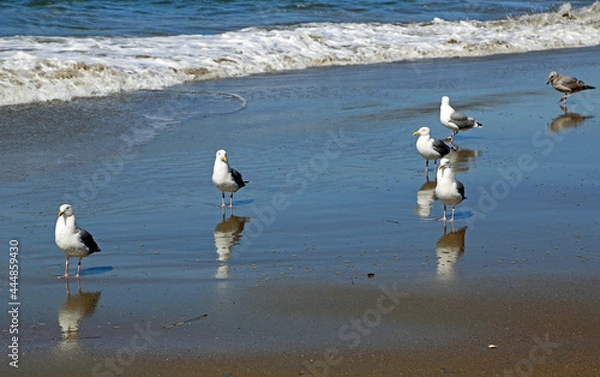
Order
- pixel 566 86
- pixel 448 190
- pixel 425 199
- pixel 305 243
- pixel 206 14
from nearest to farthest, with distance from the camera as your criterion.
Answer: pixel 305 243 → pixel 448 190 → pixel 425 199 → pixel 566 86 → pixel 206 14

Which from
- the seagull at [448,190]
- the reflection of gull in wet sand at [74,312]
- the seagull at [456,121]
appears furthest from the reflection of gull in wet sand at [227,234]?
the seagull at [456,121]

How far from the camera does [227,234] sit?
8062 millimetres

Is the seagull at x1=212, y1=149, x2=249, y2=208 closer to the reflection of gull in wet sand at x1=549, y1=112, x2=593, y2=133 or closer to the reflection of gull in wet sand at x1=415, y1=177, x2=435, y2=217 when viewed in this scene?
the reflection of gull in wet sand at x1=415, y1=177, x2=435, y2=217

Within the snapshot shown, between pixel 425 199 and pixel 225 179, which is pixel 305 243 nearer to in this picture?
pixel 225 179

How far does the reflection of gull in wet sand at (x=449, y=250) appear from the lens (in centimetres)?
683

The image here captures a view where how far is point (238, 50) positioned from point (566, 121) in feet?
30.1

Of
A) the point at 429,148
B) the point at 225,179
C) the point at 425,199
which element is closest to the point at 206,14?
the point at 429,148

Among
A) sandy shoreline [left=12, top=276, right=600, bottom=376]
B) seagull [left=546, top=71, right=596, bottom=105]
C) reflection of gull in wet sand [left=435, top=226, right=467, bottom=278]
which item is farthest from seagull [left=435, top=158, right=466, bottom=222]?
seagull [left=546, top=71, right=596, bottom=105]

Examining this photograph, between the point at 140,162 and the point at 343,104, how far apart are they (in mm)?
4765

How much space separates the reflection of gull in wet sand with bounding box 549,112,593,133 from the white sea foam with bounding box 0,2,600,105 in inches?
289

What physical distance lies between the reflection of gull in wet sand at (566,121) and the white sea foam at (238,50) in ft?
24.1

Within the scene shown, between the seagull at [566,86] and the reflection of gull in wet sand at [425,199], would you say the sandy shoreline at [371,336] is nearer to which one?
the reflection of gull in wet sand at [425,199]

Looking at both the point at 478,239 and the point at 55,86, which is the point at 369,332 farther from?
the point at 55,86

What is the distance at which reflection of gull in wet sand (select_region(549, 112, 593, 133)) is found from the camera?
41.0 ft
